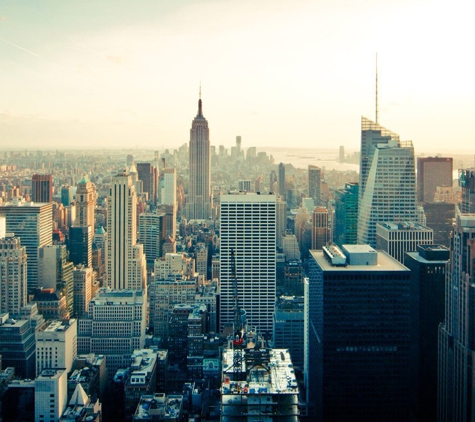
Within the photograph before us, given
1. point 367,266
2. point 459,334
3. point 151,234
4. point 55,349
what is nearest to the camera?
point 459,334

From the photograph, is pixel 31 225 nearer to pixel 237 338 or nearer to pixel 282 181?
pixel 282 181

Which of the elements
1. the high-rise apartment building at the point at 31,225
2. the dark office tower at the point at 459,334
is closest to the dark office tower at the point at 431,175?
the dark office tower at the point at 459,334

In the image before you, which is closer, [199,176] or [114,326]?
[114,326]

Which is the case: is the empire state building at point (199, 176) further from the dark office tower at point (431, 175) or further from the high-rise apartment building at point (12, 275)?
the dark office tower at point (431, 175)

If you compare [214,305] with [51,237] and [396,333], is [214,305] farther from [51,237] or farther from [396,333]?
[396,333]

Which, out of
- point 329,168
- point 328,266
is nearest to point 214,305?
point 329,168

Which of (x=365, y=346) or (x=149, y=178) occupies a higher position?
(x=149, y=178)

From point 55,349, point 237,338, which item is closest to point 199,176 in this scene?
point 55,349

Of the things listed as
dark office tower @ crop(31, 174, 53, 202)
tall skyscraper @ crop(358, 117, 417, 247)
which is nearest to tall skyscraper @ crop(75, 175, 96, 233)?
dark office tower @ crop(31, 174, 53, 202)
